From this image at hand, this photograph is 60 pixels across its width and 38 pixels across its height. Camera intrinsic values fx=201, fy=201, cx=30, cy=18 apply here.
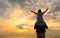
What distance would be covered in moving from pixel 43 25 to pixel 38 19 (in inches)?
37.2

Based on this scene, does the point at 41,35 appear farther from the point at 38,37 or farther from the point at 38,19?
the point at 38,19

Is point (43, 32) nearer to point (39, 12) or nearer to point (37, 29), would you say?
point (37, 29)

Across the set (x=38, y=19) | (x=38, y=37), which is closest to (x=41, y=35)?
(x=38, y=37)

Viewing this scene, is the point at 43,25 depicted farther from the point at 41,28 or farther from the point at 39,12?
the point at 39,12

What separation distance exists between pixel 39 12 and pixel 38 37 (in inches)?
121

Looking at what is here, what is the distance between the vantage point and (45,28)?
827 inches

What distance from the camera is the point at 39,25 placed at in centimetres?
2081

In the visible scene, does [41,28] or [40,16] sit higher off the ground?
[40,16]

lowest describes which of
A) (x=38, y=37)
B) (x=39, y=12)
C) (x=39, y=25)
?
(x=38, y=37)

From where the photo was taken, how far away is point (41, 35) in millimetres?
20312

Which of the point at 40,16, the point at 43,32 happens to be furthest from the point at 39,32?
the point at 40,16

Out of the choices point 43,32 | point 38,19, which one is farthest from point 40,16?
point 43,32

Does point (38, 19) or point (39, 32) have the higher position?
point (38, 19)

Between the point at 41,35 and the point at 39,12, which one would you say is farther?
the point at 39,12
